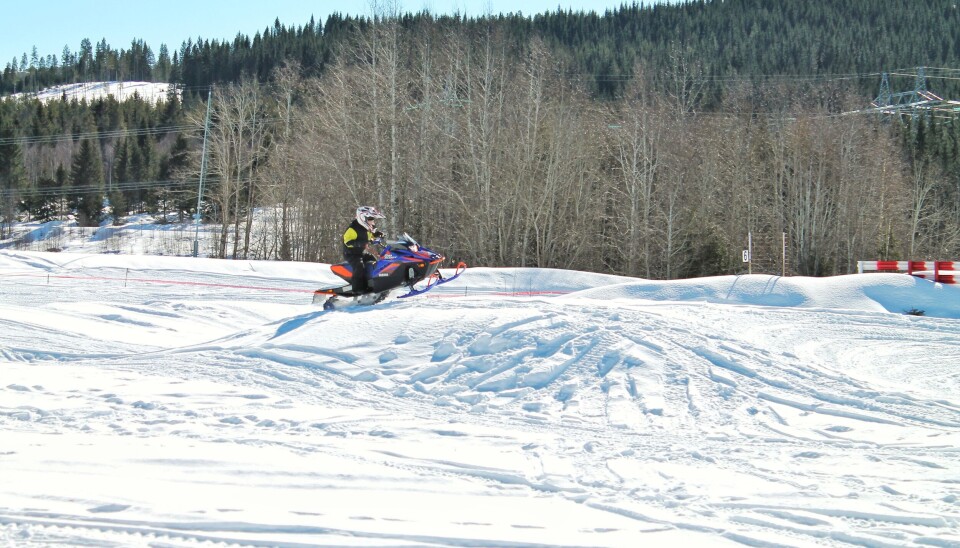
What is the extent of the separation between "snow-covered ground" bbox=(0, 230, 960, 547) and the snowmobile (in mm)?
1183

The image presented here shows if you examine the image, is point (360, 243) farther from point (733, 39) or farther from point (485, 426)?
point (733, 39)

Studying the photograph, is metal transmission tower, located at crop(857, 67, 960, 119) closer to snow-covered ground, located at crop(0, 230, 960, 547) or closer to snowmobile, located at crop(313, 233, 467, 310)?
snowmobile, located at crop(313, 233, 467, 310)

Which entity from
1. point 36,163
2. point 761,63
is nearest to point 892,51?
point 761,63

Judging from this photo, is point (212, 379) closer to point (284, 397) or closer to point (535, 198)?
point (284, 397)

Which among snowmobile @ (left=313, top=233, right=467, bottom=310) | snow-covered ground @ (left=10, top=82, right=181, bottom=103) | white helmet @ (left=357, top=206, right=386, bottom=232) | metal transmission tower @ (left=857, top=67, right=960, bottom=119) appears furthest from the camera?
snow-covered ground @ (left=10, top=82, right=181, bottom=103)

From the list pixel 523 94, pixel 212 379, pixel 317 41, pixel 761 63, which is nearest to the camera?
pixel 212 379

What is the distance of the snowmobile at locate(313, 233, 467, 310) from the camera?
12828mm

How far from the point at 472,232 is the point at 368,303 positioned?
58.2 ft

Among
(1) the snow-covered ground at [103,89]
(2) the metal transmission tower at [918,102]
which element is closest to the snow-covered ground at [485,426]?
(2) the metal transmission tower at [918,102]

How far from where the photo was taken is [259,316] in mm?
13672

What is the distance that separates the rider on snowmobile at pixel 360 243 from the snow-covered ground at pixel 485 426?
1.40 m

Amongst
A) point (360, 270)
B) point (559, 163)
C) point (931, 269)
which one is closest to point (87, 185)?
point (559, 163)

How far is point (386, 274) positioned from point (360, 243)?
723mm

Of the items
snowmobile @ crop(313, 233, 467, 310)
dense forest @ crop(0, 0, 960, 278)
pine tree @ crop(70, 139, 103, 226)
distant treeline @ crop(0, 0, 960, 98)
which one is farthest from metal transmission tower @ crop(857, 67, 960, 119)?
pine tree @ crop(70, 139, 103, 226)
